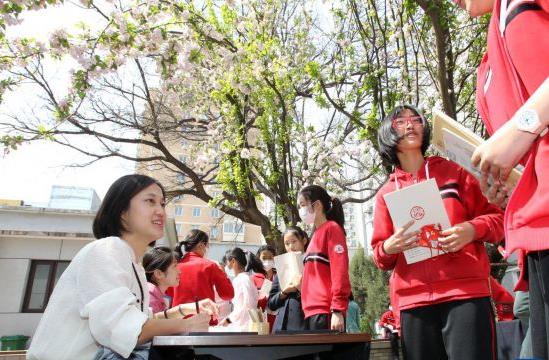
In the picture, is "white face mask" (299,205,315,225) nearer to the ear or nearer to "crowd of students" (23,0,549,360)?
"crowd of students" (23,0,549,360)

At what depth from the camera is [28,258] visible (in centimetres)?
1151

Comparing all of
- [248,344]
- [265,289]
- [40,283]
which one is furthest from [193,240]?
[40,283]

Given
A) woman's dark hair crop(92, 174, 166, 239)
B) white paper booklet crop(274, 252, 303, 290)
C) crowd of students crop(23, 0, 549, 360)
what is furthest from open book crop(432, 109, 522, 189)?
white paper booklet crop(274, 252, 303, 290)

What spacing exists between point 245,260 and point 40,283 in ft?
27.2

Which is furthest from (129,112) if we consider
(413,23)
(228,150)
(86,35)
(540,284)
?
(540,284)

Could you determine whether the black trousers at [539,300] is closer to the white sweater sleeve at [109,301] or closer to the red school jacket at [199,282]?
the white sweater sleeve at [109,301]

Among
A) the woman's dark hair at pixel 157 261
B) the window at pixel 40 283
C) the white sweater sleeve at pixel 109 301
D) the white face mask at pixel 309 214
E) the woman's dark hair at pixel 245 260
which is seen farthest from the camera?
the window at pixel 40 283

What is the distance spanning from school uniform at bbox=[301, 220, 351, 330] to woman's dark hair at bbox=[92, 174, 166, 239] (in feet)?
6.27

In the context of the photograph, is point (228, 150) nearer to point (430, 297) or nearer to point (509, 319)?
point (509, 319)

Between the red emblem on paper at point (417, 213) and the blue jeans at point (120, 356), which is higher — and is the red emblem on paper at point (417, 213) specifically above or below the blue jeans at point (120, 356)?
above

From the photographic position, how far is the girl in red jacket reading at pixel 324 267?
136 inches

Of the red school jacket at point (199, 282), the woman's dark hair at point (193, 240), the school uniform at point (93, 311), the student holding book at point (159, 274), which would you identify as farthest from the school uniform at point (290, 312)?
the school uniform at point (93, 311)

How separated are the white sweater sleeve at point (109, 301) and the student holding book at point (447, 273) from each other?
127cm

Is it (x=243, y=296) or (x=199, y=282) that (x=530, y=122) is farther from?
(x=243, y=296)
